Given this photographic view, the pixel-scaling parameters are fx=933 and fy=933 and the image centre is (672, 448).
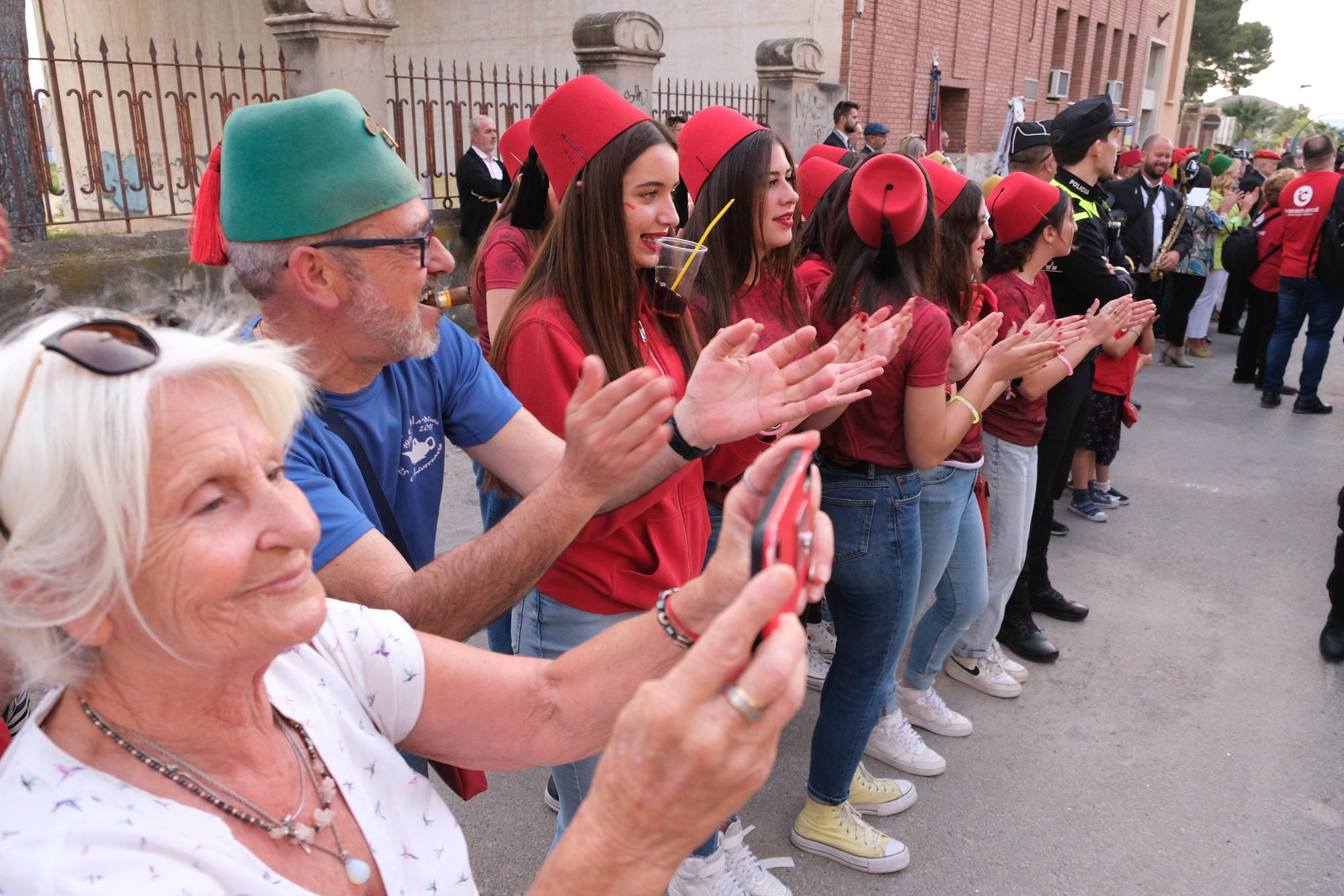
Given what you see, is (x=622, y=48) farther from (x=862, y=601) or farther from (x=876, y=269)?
(x=862, y=601)

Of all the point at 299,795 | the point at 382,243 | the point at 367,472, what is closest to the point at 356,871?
the point at 299,795

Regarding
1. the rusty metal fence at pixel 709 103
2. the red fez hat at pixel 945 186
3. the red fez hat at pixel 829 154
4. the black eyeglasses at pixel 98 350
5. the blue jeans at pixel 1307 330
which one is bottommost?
the blue jeans at pixel 1307 330

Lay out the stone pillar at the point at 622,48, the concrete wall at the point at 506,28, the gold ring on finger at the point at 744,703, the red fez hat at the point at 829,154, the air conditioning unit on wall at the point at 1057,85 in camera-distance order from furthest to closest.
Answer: the air conditioning unit on wall at the point at 1057,85, the concrete wall at the point at 506,28, the stone pillar at the point at 622,48, the red fez hat at the point at 829,154, the gold ring on finger at the point at 744,703

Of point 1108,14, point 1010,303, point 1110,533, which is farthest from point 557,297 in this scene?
point 1108,14

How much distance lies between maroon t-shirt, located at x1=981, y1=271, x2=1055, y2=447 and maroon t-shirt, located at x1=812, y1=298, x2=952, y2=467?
1024 millimetres

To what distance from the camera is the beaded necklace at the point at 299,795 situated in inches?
43.2

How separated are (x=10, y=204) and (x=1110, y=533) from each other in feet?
23.1

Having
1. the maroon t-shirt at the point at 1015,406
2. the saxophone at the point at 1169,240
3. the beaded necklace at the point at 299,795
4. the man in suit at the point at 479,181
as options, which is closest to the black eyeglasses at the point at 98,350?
the beaded necklace at the point at 299,795

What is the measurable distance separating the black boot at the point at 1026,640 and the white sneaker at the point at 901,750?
933 mm

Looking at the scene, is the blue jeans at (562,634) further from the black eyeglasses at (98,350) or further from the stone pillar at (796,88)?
the stone pillar at (796,88)

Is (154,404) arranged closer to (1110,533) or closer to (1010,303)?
(1010,303)

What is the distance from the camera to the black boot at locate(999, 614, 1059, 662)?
13.0 feet

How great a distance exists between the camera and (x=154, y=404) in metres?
1.04

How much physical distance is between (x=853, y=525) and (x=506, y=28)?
16.8 meters
